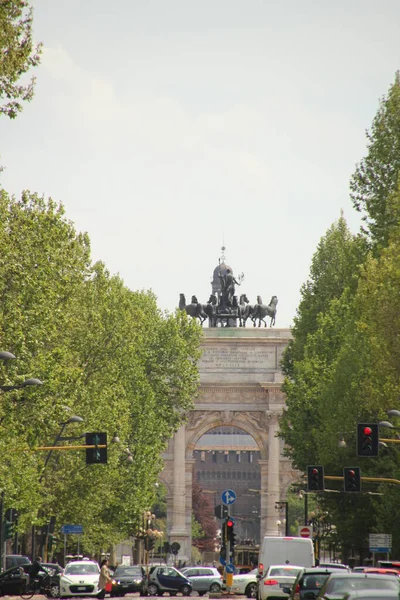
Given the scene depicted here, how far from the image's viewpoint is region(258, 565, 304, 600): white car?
4084cm

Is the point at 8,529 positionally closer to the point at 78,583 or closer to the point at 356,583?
the point at 78,583

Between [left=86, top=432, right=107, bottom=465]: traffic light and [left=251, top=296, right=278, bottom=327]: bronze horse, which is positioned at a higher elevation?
[left=251, top=296, right=278, bottom=327]: bronze horse

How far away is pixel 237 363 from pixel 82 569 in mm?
52013

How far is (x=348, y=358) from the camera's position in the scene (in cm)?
6350

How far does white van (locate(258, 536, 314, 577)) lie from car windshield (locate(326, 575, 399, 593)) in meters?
22.7

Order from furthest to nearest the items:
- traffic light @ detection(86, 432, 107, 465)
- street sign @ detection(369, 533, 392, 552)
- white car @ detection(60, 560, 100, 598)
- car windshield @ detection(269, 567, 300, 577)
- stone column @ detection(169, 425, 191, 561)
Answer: stone column @ detection(169, 425, 191, 561) < street sign @ detection(369, 533, 392, 552) < white car @ detection(60, 560, 100, 598) < traffic light @ detection(86, 432, 107, 465) < car windshield @ detection(269, 567, 300, 577)

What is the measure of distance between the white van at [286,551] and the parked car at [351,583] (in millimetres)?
22666

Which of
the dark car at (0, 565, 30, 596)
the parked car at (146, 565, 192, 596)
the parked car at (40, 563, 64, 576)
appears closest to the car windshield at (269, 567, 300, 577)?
the dark car at (0, 565, 30, 596)

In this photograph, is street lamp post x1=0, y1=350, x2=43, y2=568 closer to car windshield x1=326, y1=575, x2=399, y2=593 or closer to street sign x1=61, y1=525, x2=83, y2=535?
street sign x1=61, y1=525, x2=83, y2=535

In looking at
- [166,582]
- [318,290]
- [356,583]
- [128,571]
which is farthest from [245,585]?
[356,583]

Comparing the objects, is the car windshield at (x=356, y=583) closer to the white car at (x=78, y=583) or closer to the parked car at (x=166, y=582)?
the white car at (x=78, y=583)

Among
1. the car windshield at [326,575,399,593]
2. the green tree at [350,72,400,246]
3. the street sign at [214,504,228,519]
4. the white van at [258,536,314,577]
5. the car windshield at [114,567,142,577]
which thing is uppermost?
the green tree at [350,72,400,246]

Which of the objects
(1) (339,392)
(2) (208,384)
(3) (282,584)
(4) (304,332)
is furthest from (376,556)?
(2) (208,384)

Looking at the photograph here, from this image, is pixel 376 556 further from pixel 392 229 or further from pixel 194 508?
Answer: pixel 194 508
